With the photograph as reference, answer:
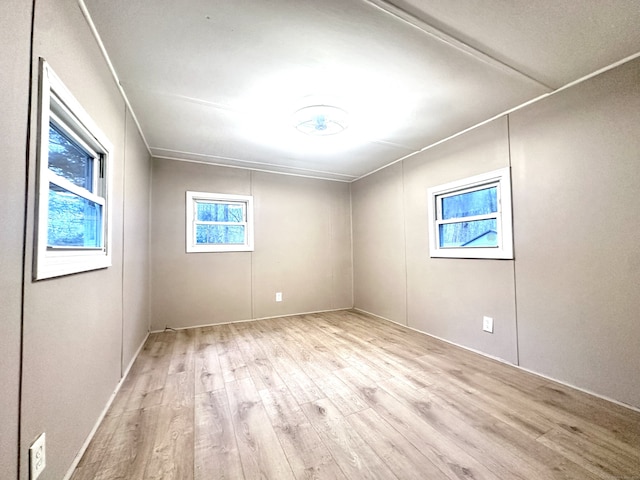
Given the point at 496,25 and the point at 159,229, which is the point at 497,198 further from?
the point at 159,229

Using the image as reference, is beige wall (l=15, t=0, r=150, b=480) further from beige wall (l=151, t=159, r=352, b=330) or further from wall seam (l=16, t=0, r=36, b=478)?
beige wall (l=151, t=159, r=352, b=330)

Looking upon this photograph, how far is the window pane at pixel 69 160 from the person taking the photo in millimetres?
1257

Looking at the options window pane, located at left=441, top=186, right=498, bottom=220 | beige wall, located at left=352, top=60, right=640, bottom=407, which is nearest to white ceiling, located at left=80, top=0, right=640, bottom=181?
beige wall, located at left=352, top=60, right=640, bottom=407

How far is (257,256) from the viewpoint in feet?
→ 13.2

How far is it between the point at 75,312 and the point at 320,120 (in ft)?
7.38

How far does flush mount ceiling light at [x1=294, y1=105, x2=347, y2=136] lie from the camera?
2258 mm

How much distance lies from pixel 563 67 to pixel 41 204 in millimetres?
3128

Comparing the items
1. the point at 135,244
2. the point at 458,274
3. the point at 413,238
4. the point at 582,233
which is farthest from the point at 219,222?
the point at 582,233

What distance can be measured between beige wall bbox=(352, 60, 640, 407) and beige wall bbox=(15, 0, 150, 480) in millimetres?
3185

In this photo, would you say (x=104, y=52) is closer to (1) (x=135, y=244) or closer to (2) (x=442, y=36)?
(1) (x=135, y=244)

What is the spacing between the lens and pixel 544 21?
143 centimetres

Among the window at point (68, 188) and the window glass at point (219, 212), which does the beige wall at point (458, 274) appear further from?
the window at point (68, 188)

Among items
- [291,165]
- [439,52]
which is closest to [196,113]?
[291,165]

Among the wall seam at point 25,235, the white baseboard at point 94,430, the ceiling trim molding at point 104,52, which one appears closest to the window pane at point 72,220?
the wall seam at point 25,235
